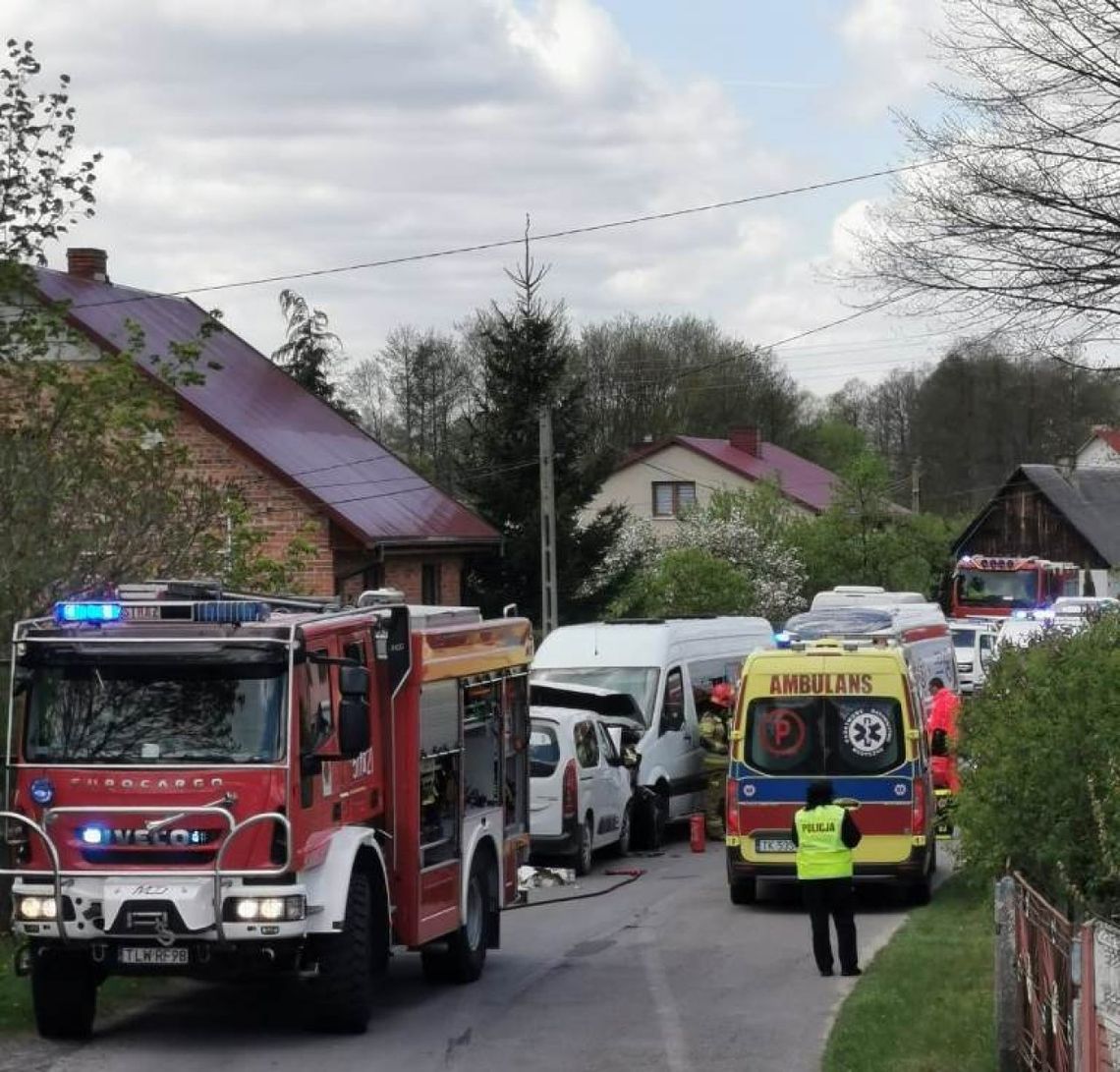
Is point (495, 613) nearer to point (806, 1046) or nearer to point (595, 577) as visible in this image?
point (595, 577)

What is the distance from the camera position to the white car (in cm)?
2120

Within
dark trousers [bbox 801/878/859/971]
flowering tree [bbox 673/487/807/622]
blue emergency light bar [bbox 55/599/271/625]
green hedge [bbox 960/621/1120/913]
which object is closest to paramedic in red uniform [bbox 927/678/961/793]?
dark trousers [bbox 801/878/859/971]

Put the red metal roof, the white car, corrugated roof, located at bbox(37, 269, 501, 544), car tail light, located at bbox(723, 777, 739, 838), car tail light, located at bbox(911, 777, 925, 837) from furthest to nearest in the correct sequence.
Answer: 1. the red metal roof
2. corrugated roof, located at bbox(37, 269, 501, 544)
3. the white car
4. car tail light, located at bbox(723, 777, 739, 838)
5. car tail light, located at bbox(911, 777, 925, 837)

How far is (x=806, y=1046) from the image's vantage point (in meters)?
12.0

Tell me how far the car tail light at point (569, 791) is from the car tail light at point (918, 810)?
4.20 m

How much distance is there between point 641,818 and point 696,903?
16.6 ft

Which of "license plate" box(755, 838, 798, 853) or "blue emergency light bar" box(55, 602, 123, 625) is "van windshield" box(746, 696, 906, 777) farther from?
"blue emergency light bar" box(55, 602, 123, 625)

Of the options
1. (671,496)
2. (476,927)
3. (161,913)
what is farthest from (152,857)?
→ (671,496)

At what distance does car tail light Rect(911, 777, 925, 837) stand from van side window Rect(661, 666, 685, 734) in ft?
22.9

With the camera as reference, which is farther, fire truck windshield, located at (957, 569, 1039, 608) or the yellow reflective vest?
fire truck windshield, located at (957, 569, 1039, 608)

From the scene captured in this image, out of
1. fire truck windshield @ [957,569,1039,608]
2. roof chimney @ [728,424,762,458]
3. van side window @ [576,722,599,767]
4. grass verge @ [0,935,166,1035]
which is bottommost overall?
grass verge @ [0,935,166,1035]

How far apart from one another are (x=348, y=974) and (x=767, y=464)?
70.6 m

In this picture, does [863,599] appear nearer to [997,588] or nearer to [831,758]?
[997,588]

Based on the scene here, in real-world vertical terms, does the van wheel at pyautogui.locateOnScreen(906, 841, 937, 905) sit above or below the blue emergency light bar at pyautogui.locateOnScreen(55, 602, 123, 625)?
below
